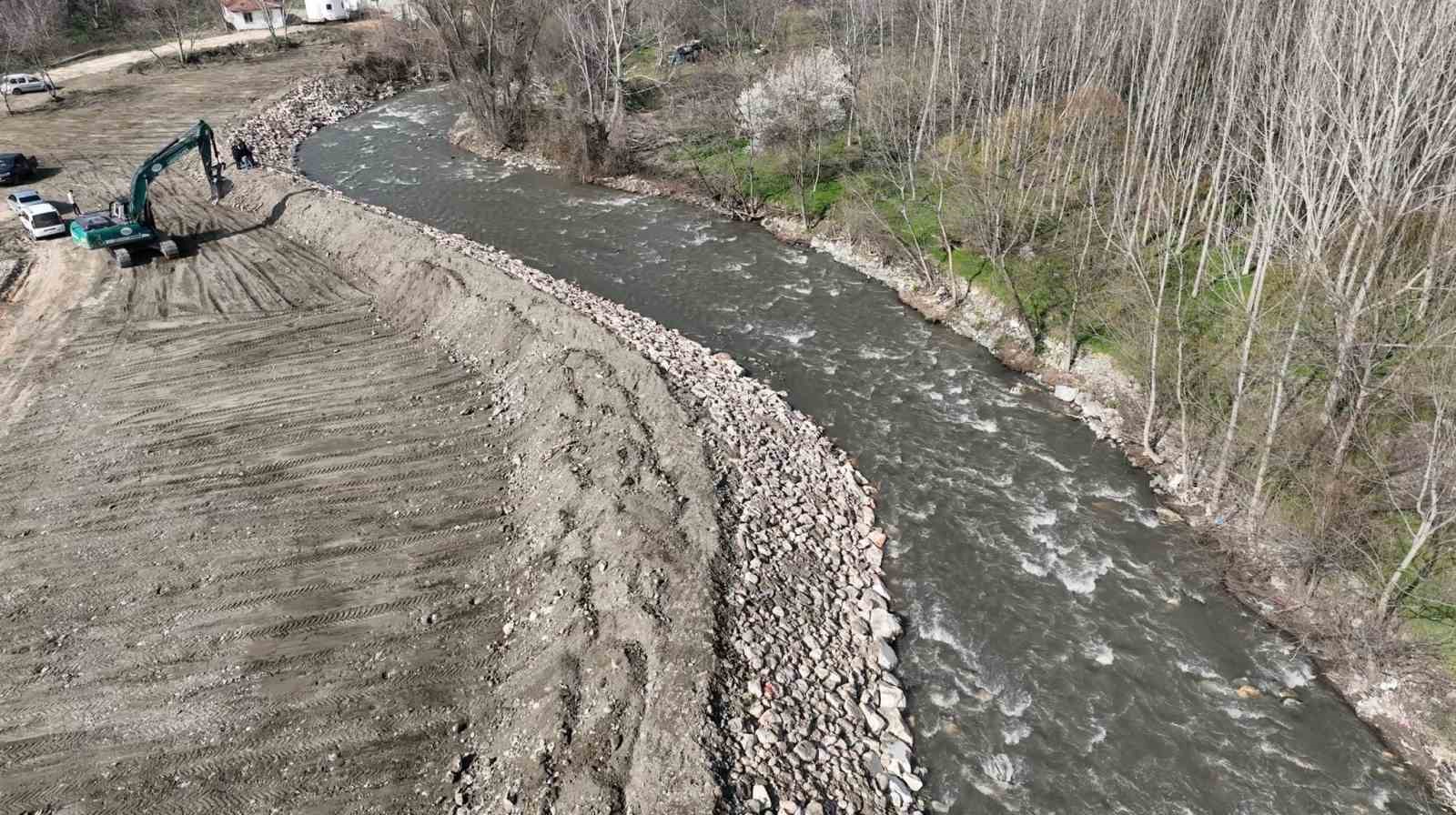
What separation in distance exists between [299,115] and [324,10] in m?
33.9

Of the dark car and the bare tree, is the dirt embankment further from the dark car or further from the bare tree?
the bare tree

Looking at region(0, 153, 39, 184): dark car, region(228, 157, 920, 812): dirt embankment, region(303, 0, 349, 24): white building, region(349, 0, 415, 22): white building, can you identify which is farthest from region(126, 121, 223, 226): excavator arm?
region(303, 0, 349, 24): white building

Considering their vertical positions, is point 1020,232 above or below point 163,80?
below

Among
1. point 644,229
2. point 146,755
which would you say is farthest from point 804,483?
point 644,229

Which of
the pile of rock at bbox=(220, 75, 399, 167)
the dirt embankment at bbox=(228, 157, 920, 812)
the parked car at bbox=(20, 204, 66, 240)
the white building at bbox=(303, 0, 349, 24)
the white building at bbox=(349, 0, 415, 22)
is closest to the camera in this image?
the dirt embankment at bbox=(228, 157, 920, 812)

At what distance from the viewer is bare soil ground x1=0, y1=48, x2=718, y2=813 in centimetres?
1188

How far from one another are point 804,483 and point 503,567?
703cm

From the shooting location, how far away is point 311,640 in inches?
551

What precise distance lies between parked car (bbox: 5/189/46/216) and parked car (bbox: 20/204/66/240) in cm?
103

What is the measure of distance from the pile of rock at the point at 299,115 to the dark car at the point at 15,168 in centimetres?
837

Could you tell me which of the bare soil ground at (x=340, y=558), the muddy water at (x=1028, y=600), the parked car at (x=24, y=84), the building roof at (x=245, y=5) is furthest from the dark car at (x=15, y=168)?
the building roof at (x=245, y=5)

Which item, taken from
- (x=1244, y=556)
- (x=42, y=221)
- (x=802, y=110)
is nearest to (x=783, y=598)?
(x=1244, y=556)

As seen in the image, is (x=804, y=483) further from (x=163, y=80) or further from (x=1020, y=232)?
(x=163, y=80)

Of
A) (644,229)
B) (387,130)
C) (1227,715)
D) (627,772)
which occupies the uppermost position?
(387,130)
